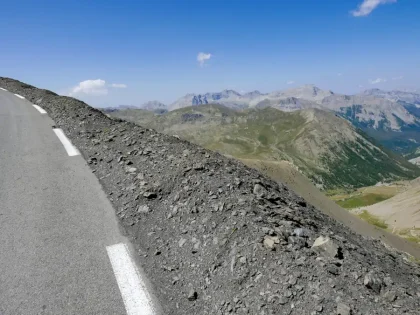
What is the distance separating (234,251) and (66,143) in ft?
39.8

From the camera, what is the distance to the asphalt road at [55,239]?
5.36 metres

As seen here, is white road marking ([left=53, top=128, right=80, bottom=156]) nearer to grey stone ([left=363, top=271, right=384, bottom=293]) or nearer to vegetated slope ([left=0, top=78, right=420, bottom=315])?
vegetated slope ([left=0, top=78, right=420, bottom=315])

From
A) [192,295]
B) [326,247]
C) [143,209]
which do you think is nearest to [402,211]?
[326,247]

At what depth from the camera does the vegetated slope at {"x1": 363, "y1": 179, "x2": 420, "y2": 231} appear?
135750mm

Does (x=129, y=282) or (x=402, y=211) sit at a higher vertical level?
(x=129, y=282)

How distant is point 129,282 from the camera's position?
584cm

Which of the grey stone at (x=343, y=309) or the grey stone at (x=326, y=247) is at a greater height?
the grey stone at (x=326, y=247)

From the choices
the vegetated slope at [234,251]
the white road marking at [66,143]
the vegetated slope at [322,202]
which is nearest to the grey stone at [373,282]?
the vegetated slope at [234,251]

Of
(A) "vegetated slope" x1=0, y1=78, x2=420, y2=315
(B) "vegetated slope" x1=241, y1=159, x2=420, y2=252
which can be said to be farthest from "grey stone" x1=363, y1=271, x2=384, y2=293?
(B) "vegetated slope" x1=241, y1=159, x2=420, y2=252

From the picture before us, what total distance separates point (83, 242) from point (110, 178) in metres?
3.96

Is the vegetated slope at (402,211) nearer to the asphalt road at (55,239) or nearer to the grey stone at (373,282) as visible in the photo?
the grey stone at (373,282)

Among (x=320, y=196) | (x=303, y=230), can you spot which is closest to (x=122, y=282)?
(x=303, y=230)

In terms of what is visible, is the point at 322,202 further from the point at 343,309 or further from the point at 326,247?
the point at 343,309

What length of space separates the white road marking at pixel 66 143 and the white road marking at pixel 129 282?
26.6 ft
